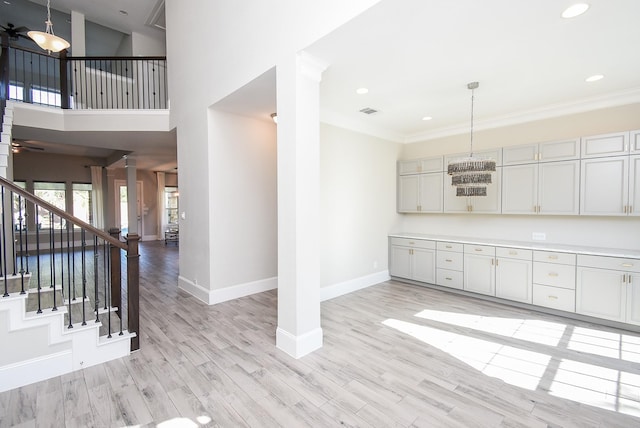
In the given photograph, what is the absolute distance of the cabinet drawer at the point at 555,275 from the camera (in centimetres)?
359

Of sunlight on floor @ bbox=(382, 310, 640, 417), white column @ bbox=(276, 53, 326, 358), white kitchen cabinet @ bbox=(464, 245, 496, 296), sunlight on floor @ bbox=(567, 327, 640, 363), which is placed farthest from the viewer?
white kitchen cabinet @ bbox=(464, 245, 496, 296)

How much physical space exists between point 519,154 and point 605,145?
3.00 feet

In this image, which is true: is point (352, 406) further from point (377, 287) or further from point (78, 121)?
point (78, 121)

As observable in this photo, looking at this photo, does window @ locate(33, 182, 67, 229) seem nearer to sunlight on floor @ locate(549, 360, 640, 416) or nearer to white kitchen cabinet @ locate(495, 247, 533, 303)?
white kitchen cabinet @ locate(495, 247, 533, 303)

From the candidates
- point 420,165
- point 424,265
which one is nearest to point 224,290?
point 424,265

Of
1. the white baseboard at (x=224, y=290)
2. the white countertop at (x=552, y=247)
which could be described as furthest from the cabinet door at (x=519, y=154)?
the white baseboard at (x=224, y=290)

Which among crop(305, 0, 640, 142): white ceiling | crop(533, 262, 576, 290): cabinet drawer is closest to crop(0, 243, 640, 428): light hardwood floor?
crop(533, 262, 576, 290): cabinet drawer

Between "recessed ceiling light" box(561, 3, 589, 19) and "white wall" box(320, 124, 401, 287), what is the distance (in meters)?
2.83

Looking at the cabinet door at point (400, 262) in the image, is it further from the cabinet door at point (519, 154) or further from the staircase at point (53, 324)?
the staircase at point (53, 324)

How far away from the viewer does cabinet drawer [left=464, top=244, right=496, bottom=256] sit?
424 cm

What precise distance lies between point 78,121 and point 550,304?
831 cm

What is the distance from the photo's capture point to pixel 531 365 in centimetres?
259

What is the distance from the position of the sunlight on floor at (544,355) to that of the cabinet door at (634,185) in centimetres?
150

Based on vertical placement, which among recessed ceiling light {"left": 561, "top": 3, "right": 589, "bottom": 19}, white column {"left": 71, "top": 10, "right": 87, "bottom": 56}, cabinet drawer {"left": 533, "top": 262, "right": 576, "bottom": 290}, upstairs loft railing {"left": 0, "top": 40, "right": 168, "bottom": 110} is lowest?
cabinet drawer {"left": 533, "top": 262, "right": 576, "bottom": 290}
